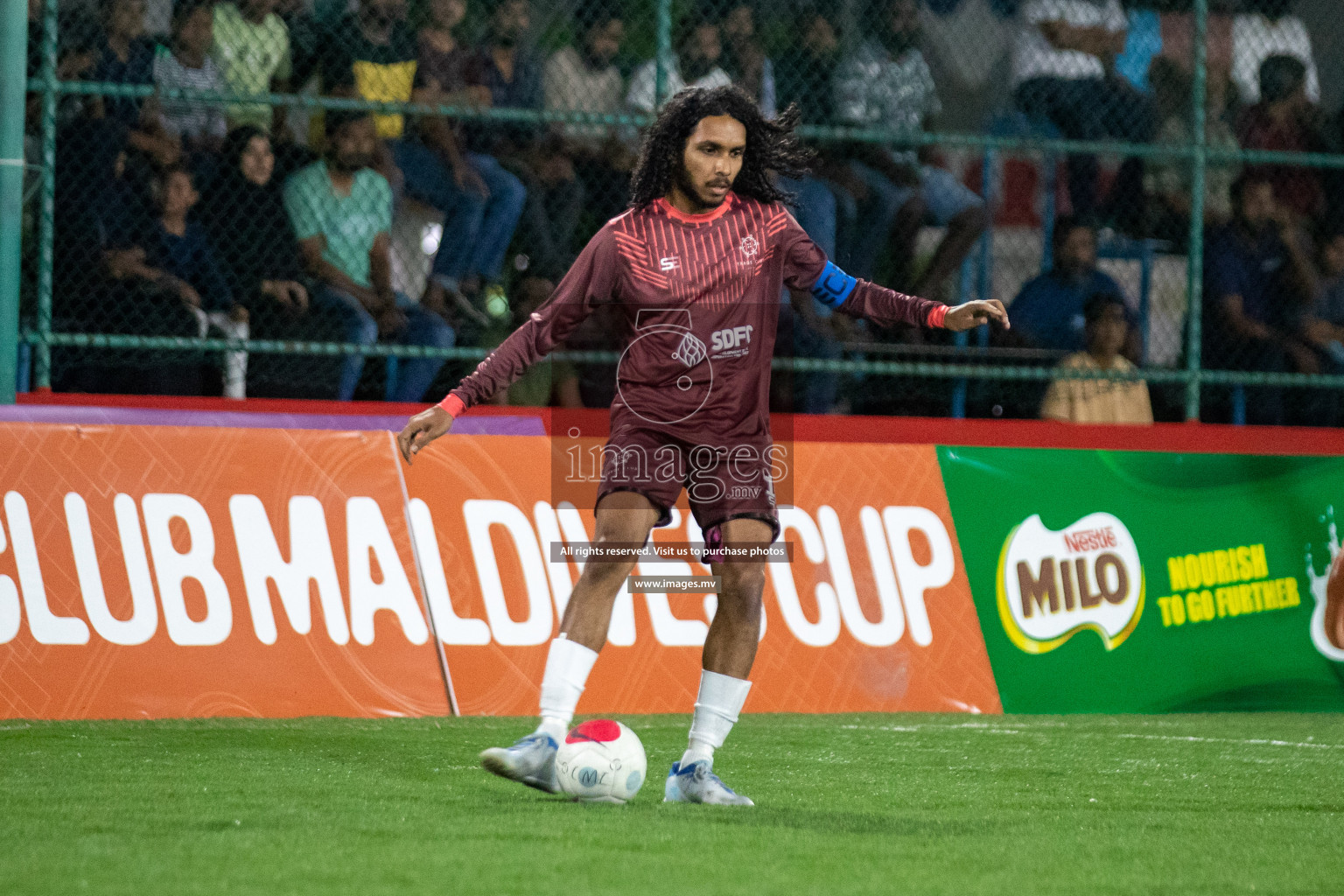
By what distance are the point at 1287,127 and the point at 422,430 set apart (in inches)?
285

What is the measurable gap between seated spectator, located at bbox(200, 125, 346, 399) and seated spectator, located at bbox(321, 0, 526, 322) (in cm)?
65

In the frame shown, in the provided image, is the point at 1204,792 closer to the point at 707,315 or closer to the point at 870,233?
the point at 707,315

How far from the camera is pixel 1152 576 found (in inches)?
330

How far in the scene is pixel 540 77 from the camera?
30.4 ft

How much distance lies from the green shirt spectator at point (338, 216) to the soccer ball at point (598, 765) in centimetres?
428

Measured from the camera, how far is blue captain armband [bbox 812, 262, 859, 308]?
5371 mm

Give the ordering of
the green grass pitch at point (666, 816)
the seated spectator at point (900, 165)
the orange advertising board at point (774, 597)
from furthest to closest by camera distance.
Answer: the seated spectator at point (900, 165) → the orange advertising board at point (774, 597) → the green grass pitch at point (666, 816)

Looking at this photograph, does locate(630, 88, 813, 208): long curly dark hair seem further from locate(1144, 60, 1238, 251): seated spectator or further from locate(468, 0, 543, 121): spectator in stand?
locate(1144, 60, 1238, 251): seated spectator

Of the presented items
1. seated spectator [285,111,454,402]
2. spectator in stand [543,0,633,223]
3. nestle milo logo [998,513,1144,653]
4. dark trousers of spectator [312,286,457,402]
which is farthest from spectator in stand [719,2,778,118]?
nestle milo logo [998,513,1144,653]

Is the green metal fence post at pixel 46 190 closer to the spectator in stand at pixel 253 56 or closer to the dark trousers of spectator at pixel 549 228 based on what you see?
the spectator in stand at pixel 253 56

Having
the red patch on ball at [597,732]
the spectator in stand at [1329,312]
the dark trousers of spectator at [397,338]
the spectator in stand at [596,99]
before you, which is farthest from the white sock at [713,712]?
the spectator in stand at [1329,312]

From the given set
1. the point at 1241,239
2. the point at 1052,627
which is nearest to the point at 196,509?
the point at 1052,627

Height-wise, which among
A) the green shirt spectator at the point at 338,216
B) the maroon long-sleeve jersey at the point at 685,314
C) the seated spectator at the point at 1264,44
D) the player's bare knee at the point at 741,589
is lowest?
the player's bare knee at the point at 741,589

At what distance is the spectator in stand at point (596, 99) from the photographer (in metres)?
9.16
